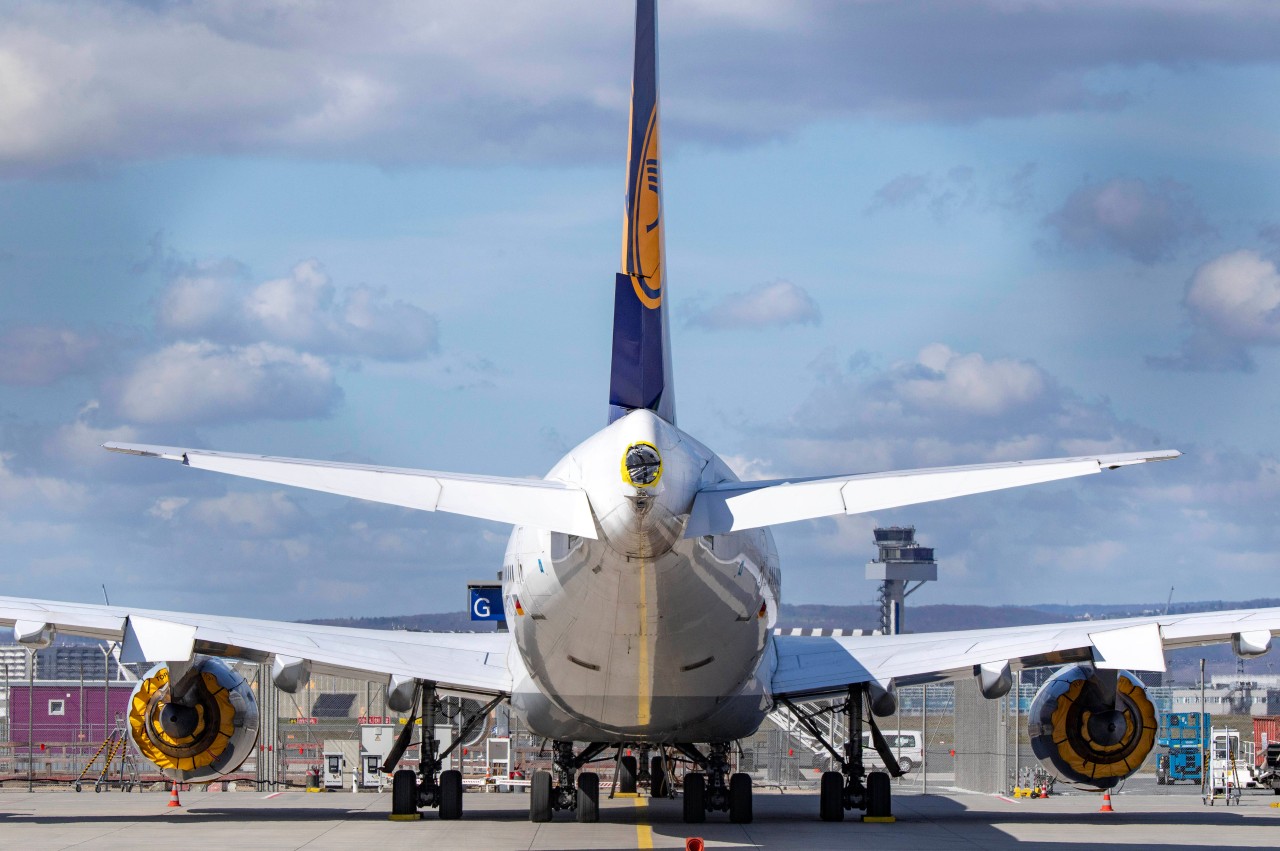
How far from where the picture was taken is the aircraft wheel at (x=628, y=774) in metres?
33.0

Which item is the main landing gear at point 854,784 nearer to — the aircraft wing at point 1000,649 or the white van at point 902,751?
the aircraft wing at point 1000,649

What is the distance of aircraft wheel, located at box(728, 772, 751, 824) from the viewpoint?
25016 millimetres

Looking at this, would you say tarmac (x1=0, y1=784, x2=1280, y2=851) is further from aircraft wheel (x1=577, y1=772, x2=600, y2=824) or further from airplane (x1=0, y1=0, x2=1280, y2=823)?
airplane (x1=0, y1=0, x2=1280, y2=823)

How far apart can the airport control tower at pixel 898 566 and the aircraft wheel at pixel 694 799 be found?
11923 cm

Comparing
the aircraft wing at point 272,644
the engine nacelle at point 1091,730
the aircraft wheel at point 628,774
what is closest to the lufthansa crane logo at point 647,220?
the aircraft wing at point 272,644

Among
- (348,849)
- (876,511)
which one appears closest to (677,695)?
(348,849)

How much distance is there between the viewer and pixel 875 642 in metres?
28.0

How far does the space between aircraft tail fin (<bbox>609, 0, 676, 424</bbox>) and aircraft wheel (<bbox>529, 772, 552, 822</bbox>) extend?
7.83m

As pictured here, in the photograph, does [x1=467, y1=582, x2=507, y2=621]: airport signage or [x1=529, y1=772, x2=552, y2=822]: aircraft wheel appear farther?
[x1=467, y1=582, x2=507, y2=621]: airport signage

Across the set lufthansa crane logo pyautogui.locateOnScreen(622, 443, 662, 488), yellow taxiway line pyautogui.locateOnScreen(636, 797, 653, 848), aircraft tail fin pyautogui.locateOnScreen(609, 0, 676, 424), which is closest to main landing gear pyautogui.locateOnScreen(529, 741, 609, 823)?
yellow taxiway line pyautogui.locateOnScreen(636, 797, 653, 848)

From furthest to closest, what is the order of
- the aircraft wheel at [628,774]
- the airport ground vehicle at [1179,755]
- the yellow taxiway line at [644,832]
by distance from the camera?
the airport ground vehicle at [1179,755], the aircraft wheel at [628,774], the yellow taxiway line at [644,832]

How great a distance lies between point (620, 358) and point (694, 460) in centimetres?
192

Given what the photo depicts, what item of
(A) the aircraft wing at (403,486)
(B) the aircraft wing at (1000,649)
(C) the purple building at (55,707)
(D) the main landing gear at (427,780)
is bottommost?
(C) the purple building at (55,707)

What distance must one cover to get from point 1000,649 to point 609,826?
666 centimetres
